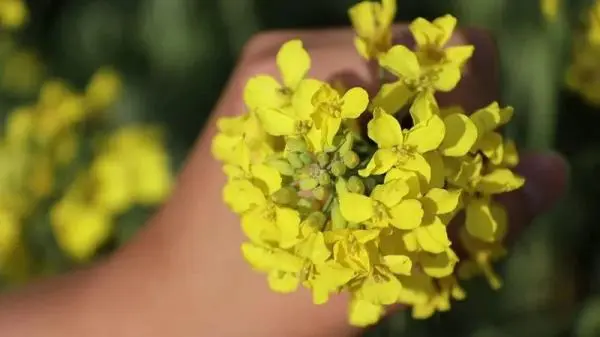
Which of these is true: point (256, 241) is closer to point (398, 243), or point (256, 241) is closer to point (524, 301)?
point (398, 243)

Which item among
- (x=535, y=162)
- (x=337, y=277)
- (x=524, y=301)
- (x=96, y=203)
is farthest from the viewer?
(x=96, y=203)

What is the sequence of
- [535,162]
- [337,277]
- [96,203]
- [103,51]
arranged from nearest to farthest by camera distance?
[337,277] < [535,162] < [96,203] < [103,51]

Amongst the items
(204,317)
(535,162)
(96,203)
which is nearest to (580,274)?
(535,162)

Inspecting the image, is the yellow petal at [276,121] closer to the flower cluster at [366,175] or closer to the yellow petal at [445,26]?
the flower cluster at [366,175]

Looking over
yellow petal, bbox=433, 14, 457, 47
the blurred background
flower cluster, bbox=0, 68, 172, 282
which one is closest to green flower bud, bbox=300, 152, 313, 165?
yellow petal, bbox=433, 14, 457, 47

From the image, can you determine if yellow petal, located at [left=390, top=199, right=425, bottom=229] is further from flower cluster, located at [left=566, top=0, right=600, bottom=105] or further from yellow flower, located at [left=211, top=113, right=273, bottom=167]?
flower cluster, located at [left=566, top=0, right=600, bottom=105]

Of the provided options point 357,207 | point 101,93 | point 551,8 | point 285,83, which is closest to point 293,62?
point 285,83
